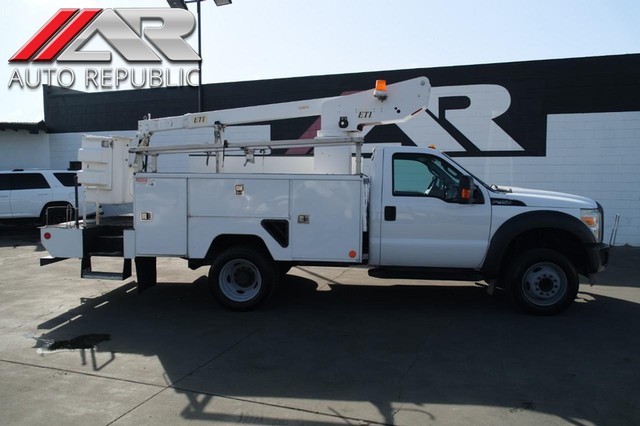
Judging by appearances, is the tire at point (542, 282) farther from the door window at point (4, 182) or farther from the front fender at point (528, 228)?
the door window at point (4, 182)

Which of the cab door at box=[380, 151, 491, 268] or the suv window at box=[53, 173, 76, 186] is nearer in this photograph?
the cab door at box=[380, 151, 491, 268]

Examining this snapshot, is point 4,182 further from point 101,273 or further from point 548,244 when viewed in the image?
point 548,244

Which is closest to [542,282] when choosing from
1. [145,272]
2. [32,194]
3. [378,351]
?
[378,351]

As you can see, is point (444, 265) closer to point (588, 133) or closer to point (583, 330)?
point (583, 330)

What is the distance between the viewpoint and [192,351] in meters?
→ 5.54

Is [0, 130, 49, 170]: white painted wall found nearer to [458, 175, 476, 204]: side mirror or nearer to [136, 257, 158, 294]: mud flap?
[136, 257, 158, 294]: mud flap

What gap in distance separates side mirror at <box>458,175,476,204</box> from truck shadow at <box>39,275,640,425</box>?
159 cm

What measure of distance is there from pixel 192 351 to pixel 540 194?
499 cm

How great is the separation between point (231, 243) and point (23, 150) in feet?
53.7

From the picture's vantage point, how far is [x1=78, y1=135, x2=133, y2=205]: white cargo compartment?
7547 millimetres

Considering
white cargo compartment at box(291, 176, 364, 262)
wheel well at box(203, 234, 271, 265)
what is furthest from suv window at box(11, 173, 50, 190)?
white cargo compartment at box(291, 176, 364, 262)

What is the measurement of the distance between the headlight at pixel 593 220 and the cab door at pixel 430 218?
126 centimetres

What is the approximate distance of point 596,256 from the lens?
6715 millimetres

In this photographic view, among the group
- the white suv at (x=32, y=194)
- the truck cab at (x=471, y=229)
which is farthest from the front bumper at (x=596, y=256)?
the white suv at (x=32, y=194)
